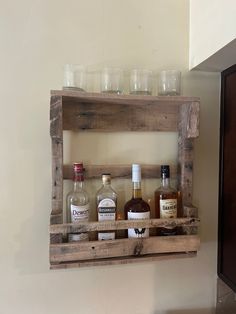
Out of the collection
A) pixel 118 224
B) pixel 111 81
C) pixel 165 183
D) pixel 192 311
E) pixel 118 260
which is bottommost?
pixel 192 311

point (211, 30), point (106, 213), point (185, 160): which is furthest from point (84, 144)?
point (211, 30)

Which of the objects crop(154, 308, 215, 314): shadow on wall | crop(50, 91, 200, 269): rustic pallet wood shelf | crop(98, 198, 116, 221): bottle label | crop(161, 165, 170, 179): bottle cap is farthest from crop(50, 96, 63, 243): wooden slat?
crop(154, 308, 215, 314): shadow on wall

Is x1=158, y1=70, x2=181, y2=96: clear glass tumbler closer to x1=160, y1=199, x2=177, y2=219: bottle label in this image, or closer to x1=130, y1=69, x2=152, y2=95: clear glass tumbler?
x1=130, y1=69, x2=152, y2=95: clear glass tumbler

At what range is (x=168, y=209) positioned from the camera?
950 mm

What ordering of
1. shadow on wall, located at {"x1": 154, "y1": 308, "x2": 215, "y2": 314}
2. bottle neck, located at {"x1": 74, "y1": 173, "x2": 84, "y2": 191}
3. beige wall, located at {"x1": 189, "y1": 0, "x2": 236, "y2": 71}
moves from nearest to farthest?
1. beige wall, located at {"x1": 189, "y1": 0, "x2": 236, "y2": 71}
2. bottle neck, located at {"x1": 74, "y1": 173, "x2": 84, "y2": 191}
3. shadow on wall, located at {"x1": 154, "y1": 308, "x2": 215, "y2": 314}

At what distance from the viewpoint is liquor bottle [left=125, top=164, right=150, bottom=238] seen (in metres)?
0.92

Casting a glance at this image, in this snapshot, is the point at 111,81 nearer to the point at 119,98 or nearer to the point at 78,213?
the point at 119,98

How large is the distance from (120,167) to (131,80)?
0.29 m

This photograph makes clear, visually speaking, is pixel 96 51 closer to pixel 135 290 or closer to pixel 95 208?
pixel 95 208

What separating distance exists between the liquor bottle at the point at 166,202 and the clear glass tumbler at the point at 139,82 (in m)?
0.26

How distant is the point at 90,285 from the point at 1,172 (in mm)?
483

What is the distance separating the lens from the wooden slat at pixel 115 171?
0.96 metres

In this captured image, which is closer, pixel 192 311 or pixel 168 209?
pixel 168 209

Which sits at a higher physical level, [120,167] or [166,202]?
[120,167]
